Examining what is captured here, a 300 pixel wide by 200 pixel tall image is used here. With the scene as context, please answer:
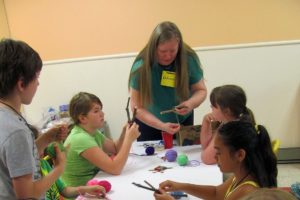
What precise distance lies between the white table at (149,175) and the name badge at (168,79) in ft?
1.70

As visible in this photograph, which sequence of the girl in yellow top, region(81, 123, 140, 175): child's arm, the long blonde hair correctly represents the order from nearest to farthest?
the girl in yellow top, region(81, 123, 140, 175): child's arm, the long blonde hair

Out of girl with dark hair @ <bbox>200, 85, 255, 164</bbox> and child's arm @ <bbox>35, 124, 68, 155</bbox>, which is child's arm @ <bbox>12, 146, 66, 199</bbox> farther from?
girl with dark hair @ <bbox>200, 85, 255, 164</bbox>

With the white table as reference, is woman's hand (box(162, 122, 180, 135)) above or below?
above

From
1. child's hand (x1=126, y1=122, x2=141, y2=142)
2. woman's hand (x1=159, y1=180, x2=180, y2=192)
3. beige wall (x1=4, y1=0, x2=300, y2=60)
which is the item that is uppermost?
beige wall (x1=4, y1=0, x2=300, y2=60)

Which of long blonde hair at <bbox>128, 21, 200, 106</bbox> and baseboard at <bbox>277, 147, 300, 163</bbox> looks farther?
baseboard at <bbox>277, 147, 300, 163</bbox>

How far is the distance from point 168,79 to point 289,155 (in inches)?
77.7

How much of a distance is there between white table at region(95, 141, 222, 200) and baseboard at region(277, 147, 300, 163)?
189cm

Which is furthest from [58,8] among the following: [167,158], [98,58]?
[167,158]

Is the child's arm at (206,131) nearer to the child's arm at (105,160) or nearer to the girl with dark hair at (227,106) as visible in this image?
the girl with dark hair at (227,106)

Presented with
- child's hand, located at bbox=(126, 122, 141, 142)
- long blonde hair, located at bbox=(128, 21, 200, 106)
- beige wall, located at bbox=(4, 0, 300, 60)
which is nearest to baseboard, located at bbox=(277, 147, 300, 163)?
beige wall, located at bbox=(4, 0, 300, 60)

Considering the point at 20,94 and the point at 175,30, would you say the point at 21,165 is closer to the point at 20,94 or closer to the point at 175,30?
the point at 20,94

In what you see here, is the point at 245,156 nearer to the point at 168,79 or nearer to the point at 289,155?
the point at 168,79

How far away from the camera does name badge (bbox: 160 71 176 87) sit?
2.24 m

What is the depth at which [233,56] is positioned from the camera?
11.5 ft
